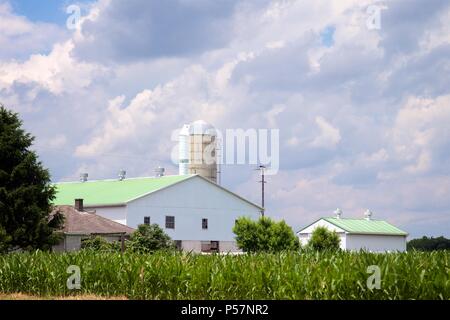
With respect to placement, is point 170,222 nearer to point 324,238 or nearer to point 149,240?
point 324,238

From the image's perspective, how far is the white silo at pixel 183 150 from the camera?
78.6 m

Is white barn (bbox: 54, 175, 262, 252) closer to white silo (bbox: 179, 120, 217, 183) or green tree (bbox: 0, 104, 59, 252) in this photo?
white silo (bbox: 179, 120, 217, 183)

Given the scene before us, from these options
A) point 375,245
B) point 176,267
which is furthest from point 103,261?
point 375,245

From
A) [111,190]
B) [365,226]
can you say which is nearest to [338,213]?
[365,226]

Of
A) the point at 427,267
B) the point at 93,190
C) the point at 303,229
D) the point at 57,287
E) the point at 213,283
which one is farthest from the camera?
the point at 303,229

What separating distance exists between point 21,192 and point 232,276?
25.8m

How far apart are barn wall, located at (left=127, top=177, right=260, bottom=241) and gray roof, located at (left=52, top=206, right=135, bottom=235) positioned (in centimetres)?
435

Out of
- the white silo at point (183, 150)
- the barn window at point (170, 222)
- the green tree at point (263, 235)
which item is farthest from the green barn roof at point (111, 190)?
the green tree at point (263, 235)

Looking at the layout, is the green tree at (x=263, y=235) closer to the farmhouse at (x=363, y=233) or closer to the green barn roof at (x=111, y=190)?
the green barn roof at (x=111, y=190)

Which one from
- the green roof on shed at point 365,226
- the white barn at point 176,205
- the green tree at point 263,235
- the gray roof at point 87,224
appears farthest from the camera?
the green roof on shed at point 365,226

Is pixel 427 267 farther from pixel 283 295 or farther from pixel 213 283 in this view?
pixel 213 283
